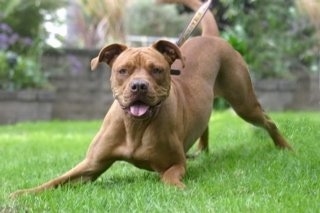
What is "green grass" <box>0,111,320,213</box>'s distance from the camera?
427 centimetres

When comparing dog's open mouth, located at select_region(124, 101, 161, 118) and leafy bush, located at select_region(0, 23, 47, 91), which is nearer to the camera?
dog's open mouth, located at select_region(124, 101, 161, 118)

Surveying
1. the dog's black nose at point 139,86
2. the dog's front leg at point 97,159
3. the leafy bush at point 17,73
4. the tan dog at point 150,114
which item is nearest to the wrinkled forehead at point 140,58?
the tan dog at point 150,114

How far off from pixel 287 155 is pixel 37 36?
27.0 ft

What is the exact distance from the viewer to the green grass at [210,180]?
4.27 meters

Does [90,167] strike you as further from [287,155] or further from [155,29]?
[155,29]

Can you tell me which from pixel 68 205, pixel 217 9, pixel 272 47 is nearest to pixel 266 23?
pixel 272 47

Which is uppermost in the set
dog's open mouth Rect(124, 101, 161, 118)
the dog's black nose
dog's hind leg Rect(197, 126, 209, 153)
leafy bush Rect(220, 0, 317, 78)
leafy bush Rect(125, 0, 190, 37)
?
the dog's black nose

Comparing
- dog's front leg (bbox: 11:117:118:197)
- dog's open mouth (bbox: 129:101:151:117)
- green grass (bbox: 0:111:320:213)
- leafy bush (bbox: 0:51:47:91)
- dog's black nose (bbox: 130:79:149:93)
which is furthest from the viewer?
leafy bush (bbox: 0:51:47:91)

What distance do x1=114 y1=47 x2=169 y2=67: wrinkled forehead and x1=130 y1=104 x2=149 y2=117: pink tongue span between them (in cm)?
26

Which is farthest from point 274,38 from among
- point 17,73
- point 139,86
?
point 139,86

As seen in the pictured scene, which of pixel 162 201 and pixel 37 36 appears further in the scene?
pixel 37 36

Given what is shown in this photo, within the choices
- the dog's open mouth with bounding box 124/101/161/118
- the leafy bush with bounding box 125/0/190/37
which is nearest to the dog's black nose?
the dog's open mouth with bounding box 124/101/161/118

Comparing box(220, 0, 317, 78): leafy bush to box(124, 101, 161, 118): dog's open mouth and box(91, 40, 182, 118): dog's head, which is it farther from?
box(124, 101, 161, 118): dog's open mouth

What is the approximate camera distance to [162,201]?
4398mm
